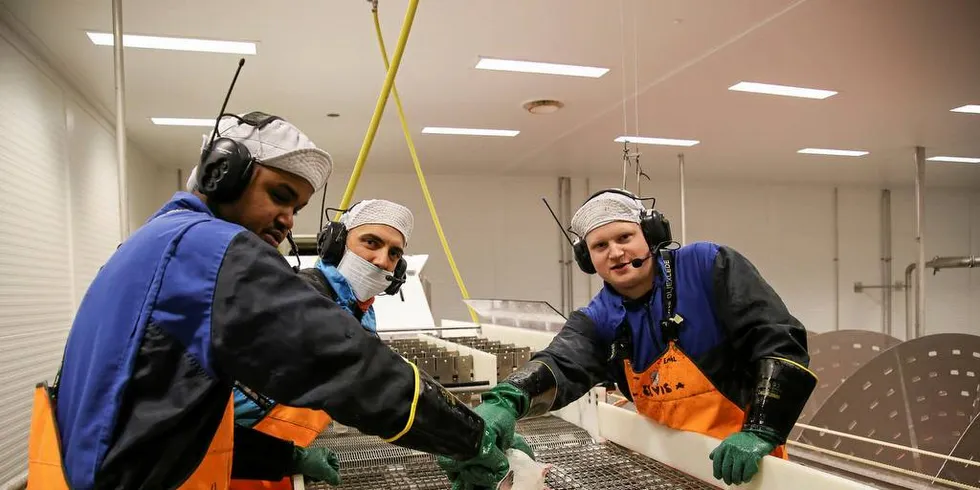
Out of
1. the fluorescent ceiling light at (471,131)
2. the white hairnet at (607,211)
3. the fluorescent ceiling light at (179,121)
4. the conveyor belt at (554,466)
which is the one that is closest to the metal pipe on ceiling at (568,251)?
the fluorescent ceiling light at (471,131)

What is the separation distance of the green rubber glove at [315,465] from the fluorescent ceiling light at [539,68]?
3.43 metres

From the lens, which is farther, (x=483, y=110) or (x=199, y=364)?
(x=483, y=110)

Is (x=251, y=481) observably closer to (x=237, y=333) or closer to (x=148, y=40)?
(x=237, y=333)

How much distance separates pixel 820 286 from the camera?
11.4m

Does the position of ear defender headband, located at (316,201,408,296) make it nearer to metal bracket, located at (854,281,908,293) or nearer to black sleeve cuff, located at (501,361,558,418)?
black sleeve cuff, located at (501,361,558,418)

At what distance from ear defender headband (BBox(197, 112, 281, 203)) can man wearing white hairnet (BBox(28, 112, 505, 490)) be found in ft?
0.45

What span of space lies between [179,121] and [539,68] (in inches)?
148

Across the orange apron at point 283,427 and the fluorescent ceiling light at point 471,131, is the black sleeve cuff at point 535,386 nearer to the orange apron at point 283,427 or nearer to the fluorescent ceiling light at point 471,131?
the orange apron at point 283,427

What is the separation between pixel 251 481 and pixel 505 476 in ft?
2.29

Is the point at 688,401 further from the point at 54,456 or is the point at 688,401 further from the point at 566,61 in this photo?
the point at 566,61

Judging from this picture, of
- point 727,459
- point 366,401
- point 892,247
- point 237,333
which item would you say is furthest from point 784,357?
point 892,247

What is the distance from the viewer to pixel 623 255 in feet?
6.14

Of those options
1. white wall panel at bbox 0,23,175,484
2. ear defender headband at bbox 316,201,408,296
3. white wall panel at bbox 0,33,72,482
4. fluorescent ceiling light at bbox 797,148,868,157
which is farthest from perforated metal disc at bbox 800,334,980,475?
fluorescent ceiling light at bbox 797,148,868,157

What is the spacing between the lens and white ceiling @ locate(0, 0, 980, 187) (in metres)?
3.57
